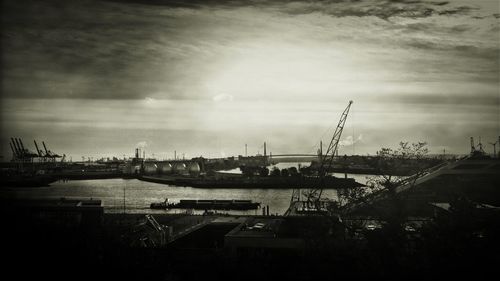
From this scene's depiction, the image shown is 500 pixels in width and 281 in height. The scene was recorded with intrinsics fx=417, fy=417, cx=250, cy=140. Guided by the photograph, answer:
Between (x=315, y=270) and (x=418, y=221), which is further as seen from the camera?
(x=418, y=221)

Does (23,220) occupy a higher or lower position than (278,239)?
higher

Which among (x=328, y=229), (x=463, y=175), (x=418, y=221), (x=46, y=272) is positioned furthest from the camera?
(x=463, y=175)

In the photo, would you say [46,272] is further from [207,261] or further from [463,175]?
[463,175]

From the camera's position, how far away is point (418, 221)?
14.0 ft

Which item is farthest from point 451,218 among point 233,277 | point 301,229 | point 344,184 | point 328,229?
point 344,184

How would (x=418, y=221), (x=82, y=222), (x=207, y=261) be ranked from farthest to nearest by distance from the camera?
(x=82, y=222), (x=418, y=221), (x=207, y=261)

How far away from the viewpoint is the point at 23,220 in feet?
11.0

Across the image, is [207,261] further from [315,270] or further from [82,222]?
[82,222]

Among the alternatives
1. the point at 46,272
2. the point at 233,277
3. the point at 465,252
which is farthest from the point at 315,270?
the point at 46,272

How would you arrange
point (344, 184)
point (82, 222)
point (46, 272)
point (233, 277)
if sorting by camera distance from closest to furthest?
point (46, 272) < point (233, 277) < point (82, 222) < point (344, 184)

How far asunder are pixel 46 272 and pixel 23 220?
87 centimetres

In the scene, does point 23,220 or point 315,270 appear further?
point 23,220

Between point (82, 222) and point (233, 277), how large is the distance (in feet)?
8.33

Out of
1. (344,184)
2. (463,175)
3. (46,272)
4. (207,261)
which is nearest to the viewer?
(46,272)
